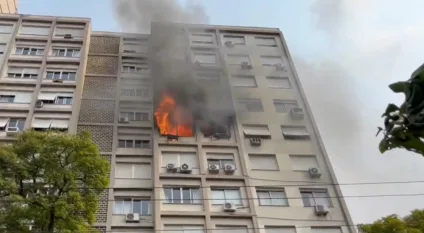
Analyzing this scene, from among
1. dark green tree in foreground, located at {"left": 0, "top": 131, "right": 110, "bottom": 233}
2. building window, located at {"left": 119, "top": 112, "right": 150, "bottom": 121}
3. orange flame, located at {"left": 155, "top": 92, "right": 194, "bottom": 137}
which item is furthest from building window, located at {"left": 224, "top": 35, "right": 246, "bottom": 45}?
dark green tree in foreground, located at {"left": 0, "top": 131, "right": 110, "bottom": 233}

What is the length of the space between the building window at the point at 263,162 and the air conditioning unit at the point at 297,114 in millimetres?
3097

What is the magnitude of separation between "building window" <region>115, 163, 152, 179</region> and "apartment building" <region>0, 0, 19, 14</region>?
16098mm

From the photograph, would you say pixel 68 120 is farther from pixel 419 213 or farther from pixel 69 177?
pixel 419 213

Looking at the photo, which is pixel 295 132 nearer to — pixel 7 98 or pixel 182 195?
pixel 182 195

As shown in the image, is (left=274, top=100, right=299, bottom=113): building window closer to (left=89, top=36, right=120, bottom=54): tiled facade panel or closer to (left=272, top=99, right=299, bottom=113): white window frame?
(left=272, top=99, right=299, bottom=113): white window frame

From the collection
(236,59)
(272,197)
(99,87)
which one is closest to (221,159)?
(272,197)

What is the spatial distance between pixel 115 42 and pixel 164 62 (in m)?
3.76

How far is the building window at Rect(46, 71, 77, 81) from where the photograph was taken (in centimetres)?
2450

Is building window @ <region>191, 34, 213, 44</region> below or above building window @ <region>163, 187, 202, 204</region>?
above

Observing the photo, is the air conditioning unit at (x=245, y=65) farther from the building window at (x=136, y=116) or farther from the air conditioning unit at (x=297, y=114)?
the building window at (x=136, y=116)

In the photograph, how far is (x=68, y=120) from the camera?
22.2 meters

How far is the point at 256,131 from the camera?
22.8 m

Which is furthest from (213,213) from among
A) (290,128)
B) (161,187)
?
(290,128)

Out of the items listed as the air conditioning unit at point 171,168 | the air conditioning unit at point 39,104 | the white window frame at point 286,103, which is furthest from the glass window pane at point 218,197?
the air conditioning unit at point 39,104
